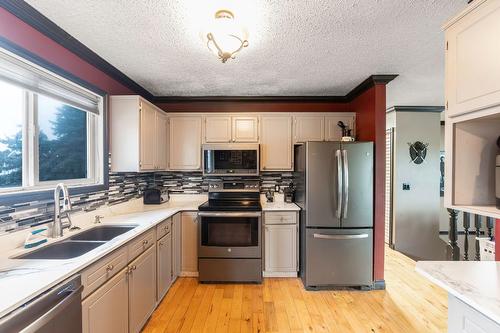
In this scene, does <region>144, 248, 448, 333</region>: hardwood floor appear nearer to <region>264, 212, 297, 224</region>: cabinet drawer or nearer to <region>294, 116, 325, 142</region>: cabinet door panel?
<region>264, 212, 297, 224</region>: cabinet drawer

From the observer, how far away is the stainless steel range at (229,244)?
9.52 ft

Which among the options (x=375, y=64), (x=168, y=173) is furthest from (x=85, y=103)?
(x=375, y=64)

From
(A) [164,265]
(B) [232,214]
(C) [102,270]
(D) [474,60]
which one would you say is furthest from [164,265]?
(D) [474,60]

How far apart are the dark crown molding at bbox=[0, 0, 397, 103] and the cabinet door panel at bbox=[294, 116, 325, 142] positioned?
0.33m

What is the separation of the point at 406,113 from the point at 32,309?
5087mm

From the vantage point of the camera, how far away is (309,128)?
3.46 meters

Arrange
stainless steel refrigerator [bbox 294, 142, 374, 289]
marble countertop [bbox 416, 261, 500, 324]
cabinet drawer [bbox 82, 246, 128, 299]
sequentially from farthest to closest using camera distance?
1. stainless steel refrigerator [bbox 294, 142, 374, 289]
2. cabinet drawer [bbox 82, 246, 128, 299]
3. marble countertop [bbox 416, 261, 500, 324]

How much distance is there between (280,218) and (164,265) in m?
1.45

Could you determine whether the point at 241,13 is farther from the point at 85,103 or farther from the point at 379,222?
the point at 379,222

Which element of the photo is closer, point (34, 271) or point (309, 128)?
point (34, 271)

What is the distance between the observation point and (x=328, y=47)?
2119 millimetres

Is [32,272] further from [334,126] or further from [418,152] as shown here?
[418,152]

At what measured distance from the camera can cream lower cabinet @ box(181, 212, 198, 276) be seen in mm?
3064

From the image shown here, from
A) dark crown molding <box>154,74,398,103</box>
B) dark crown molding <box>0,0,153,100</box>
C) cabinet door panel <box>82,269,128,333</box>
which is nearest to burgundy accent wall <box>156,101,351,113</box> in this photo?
dark crown molding <box>154,74,398,103</box>
